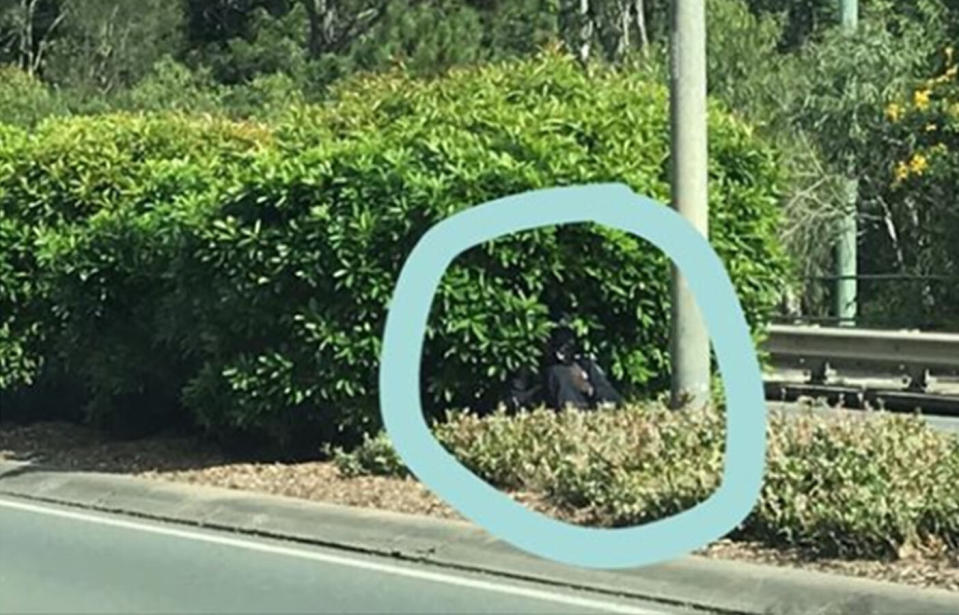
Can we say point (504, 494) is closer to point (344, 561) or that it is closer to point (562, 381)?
point (344, 561)

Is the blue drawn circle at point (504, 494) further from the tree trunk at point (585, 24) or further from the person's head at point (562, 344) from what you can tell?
the tree trunk at point (585, 24)

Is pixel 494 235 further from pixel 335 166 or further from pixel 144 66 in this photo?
pixel 144 66

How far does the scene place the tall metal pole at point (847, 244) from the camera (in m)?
28.4

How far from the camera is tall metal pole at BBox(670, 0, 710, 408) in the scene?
40.2 ft

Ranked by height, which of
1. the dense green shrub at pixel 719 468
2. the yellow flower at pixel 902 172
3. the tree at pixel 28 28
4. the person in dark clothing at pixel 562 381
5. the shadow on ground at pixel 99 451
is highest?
the tree at pixel 28 28

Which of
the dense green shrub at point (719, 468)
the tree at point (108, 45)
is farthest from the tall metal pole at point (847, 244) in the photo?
the tree at point (108, 45)

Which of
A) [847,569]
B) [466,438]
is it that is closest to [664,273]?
[466,438]

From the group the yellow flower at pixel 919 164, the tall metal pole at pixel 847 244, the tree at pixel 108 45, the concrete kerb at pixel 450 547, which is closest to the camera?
the concrete kerb at pixel 450 547

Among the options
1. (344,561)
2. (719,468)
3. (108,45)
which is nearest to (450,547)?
(344,561)

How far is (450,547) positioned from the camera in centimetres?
1039

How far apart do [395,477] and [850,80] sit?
17.3 metres

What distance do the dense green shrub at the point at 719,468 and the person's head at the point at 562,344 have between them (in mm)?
860

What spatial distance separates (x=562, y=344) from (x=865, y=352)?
6.81m

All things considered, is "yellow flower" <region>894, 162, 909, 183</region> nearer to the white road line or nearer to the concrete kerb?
the concrete kerb
